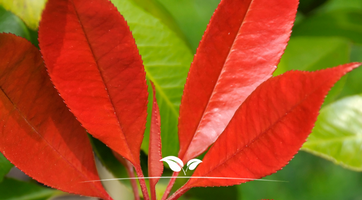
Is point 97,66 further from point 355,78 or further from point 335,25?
point 355,78

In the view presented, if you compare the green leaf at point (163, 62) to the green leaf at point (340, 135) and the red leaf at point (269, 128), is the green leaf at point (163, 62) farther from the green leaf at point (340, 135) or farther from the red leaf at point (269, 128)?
the green leaf at point (340, 135)

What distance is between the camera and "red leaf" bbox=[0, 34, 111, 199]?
0.75 ft

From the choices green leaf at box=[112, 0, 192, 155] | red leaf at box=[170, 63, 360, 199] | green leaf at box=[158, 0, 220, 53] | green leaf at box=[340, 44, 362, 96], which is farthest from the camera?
green leaf at box=[340, 44, 362, 96]

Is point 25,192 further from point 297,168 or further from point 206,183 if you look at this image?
point 297,168

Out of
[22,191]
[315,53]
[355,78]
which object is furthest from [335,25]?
[22,191]

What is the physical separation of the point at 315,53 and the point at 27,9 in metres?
0.52

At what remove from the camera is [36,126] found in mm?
238

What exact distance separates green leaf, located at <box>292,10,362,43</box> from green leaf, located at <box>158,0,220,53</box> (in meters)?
0.21

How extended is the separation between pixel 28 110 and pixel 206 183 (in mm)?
154

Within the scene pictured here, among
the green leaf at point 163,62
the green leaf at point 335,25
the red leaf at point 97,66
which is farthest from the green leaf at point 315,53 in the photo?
the red leaf at point 97,66

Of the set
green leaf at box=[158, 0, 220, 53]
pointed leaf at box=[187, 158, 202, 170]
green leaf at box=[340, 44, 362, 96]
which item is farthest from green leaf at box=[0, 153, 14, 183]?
green leaf at box=[340, 44, 362, 96]

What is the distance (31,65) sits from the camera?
236mm

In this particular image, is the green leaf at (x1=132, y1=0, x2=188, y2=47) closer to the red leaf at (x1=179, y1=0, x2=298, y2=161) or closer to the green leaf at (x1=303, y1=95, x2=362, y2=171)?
the red leaf at (x1=179, y1=0, x2=298, y2=161)

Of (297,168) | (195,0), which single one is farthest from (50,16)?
(297,168)
